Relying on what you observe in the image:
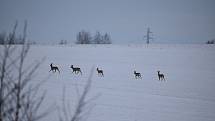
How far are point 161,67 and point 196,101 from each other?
72.9ft

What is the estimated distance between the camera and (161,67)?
1620 inches

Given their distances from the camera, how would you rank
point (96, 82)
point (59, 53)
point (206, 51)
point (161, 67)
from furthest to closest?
point (59, 53) < point (206, 51) < point (161, 67) < point (96, 82)

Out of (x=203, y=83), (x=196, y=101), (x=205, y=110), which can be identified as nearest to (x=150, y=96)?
(x=196, y=101)

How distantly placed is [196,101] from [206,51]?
3419cm

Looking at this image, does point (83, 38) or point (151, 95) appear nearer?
point (151, 95)

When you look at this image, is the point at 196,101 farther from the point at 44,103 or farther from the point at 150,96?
the point at 44,103

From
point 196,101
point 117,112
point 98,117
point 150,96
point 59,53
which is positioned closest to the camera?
point 98,117

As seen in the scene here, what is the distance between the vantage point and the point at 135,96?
20250mm

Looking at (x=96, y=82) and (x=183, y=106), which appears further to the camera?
(x=96, y=82)

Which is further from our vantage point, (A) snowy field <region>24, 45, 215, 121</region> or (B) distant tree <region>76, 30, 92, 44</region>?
(B) distant tree <region>76, 30, 92, 44</region>

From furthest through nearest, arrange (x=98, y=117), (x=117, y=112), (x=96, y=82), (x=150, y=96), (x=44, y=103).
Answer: (x=96, y=82), (x=150, y=96), (x=44, y=103), (x=117, y=112), (x=98, y=117)

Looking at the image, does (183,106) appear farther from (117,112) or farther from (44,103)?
(44,103)

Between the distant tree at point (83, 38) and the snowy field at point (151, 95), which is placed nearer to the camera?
the snowy field at point (151, 95)

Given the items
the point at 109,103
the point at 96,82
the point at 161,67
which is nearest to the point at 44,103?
the point at 109,103
